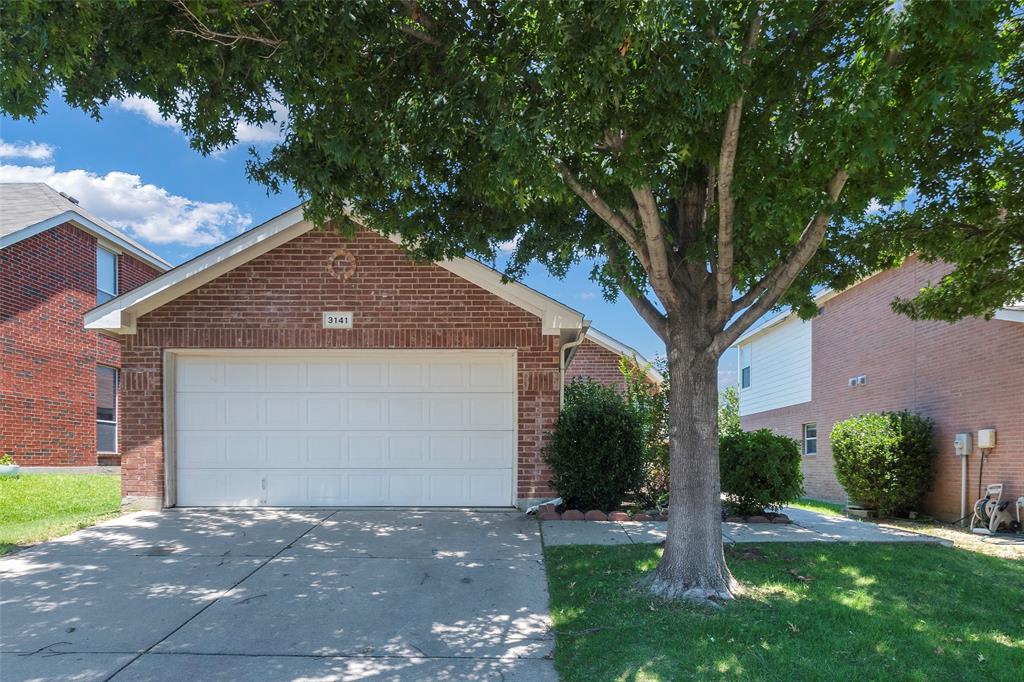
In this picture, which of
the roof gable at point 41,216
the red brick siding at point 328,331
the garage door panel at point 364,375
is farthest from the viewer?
the roof gable at point 41,216

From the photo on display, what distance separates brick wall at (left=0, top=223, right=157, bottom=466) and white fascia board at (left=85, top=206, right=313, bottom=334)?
6.04 meters

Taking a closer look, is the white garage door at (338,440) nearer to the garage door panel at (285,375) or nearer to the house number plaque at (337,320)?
the garage door panel at (285,375)

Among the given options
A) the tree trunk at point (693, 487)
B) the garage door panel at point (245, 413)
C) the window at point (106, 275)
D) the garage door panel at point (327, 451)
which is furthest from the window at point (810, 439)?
the window at point (106, 275)

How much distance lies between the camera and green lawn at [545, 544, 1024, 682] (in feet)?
14.6

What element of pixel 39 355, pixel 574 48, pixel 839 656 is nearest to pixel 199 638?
pixel 839 656

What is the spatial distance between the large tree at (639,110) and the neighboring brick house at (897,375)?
588 centimetres

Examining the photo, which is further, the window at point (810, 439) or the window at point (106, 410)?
the window at point (810, 439)

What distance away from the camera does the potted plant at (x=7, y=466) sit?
1243 cm

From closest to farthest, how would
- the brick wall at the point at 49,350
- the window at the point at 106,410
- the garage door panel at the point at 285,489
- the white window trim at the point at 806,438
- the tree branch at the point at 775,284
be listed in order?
the tree branch at the point at 775,284 → the garage door panel at the point at 285,489 → the brick wall at the point at 49,350 → the window at the point at 106,410 → the white window trim at the point at 806,438

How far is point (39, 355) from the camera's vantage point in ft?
47.9

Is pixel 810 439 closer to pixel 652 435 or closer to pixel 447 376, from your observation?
pixel 652 435

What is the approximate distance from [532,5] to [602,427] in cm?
576

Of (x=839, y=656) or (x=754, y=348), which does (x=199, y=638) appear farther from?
(x=754, y=348)

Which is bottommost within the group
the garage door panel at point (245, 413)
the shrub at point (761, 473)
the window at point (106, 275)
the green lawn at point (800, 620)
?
the green lawn at point (800, 620)
